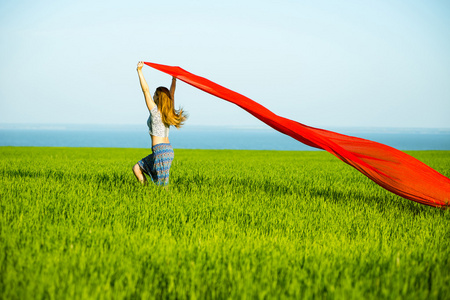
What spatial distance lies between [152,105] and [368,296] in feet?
13.5

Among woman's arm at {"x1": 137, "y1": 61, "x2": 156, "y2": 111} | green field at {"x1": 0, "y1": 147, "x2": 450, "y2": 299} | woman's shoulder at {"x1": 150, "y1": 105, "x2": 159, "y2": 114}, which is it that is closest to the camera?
green field at {"x1": 0, "y1": 147, "x2": 450, "y2": 299}

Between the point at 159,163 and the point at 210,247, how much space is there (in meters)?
2.68

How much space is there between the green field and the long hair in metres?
1.12

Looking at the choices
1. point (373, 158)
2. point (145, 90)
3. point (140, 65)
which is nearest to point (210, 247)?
point (145, 90)

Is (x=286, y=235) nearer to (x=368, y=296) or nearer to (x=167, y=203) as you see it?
(x=368, y=296)

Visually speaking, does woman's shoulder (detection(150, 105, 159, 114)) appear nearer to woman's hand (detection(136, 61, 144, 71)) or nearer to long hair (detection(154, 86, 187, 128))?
long hair (detection(154, 86, 187, 128))

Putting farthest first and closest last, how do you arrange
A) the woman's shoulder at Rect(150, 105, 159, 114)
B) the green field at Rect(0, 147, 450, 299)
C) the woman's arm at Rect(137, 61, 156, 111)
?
the woman's shoulder at Rect(150, 105, 159, 114), the woman's arm at Rect(137, 61, 156, 111), the green field at Rect(0, 147, 450, 299)

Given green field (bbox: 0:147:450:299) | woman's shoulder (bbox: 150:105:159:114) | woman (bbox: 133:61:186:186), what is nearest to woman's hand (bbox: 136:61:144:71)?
woman (bbox: 133:61:186:186)

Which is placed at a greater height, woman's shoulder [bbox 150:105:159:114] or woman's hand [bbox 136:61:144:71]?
woman's hand [bbox 136:61:144:71]

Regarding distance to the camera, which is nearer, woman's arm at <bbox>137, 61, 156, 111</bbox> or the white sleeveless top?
woman's arm at <bbox>137, 61, 156, 111</bbox>

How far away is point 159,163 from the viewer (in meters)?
5.91

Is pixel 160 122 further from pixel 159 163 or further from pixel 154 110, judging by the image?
pixel 159 163

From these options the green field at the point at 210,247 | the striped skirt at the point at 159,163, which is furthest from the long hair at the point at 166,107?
the green field at the point at 210,247

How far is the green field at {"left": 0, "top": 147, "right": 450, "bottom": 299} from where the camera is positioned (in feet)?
8.86
